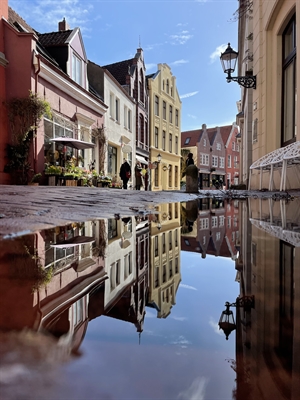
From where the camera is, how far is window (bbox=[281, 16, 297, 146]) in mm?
7902

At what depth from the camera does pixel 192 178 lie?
966 cm

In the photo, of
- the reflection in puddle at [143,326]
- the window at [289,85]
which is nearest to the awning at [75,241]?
the reflection in puddle at [143,326]

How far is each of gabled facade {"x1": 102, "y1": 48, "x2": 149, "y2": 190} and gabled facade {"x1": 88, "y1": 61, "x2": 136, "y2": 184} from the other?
4.29 ft

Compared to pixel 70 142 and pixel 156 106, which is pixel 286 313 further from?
pixel 156 106

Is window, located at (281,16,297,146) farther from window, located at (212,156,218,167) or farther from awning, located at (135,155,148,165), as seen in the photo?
window, located at (212,156,218,167)

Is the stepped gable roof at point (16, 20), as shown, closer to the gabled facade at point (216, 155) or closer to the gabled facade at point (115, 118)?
the gabled facade at point (115, 118)

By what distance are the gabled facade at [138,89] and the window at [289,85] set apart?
14597mm

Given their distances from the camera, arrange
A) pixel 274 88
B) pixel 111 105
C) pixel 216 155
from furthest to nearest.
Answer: pixel 216 155 < pixel 111 105 < pixel 274 88

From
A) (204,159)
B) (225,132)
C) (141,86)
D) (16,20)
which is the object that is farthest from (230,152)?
(16,20)

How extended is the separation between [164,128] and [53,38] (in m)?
16.7

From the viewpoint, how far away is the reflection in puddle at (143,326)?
394mm

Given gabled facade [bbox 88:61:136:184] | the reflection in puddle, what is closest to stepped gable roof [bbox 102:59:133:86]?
gabled facade [bbox 88:61:136:184]

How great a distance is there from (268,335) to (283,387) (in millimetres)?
140

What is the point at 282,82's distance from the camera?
8500 millimetres
